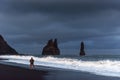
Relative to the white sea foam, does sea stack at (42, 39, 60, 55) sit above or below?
above

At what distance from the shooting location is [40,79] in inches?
1018

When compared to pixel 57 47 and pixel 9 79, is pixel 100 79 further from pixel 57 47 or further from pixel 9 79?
pixel 57 47

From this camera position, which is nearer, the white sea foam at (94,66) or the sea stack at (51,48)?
the white sea foam at (94,66)

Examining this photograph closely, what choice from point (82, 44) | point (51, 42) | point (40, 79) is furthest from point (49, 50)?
point (40, 79)

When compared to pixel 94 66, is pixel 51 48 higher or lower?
higher

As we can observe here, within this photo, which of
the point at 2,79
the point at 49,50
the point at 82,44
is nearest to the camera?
the point at 2,79

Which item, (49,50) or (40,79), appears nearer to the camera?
(40,79)

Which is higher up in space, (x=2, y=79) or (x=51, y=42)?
(x=51, y=42)

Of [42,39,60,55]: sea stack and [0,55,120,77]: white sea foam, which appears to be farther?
[42,39,60,55]: sea stack

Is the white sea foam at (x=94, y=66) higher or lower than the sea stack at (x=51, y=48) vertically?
lower

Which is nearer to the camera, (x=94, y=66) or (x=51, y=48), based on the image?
(x=94, y=66)

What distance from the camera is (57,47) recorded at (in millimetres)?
197500

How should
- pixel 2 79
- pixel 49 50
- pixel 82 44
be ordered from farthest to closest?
pixel 49 50
pixel 82 44
pixel 2 79

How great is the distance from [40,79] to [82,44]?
489 feet
